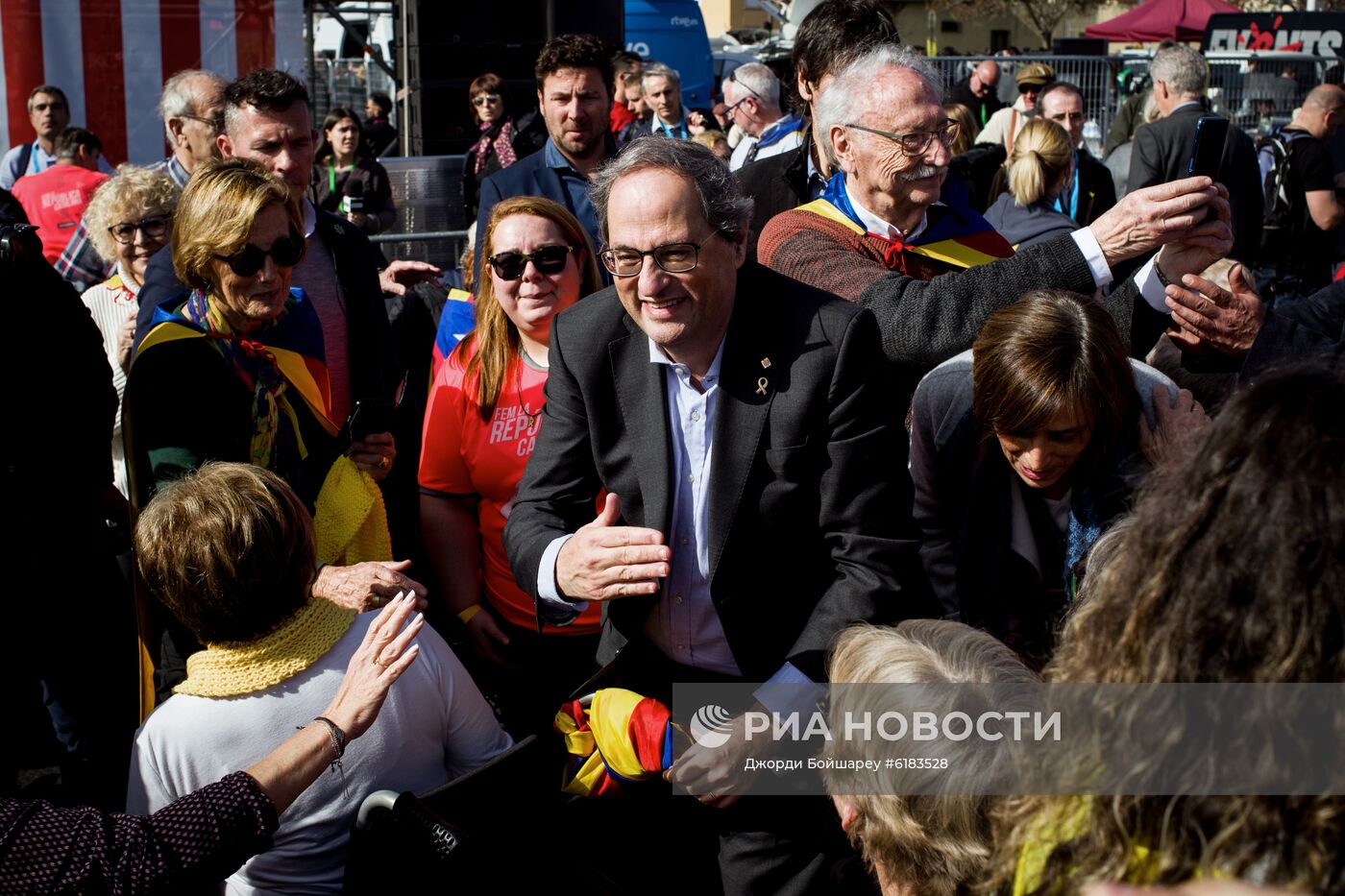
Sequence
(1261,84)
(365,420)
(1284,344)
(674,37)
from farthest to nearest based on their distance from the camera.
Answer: (674,37) < (1261,84) < (365,420) < (1284,344)

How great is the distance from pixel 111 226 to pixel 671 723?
2.98 m

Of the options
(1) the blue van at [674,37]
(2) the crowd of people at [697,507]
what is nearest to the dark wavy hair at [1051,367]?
(2) the crowd of people at [697,507]

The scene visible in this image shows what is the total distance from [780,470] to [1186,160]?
5.27 meters

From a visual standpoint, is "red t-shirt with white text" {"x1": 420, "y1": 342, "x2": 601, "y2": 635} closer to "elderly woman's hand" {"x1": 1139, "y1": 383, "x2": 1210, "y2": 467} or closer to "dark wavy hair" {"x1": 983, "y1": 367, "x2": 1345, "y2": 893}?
"elderly woman's hand" {"x1": 1139, "y1": 383, "x2": 1210, "y2": 467}

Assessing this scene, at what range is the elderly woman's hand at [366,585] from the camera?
2.58 metres

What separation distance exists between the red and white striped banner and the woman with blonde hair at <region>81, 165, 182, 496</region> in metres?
3.17

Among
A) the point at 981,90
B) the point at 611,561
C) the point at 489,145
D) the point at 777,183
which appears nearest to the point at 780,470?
the point at 611,561

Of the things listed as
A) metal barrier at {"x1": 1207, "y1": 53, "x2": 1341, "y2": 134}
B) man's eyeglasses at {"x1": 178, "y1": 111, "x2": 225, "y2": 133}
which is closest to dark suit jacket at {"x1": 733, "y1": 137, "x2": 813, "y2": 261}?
man's eyeglasses at {"x1": 178, "y1": 111, "x2": 225, "y2": 133}

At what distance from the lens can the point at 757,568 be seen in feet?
7.61

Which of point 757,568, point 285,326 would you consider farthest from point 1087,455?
point 285,326

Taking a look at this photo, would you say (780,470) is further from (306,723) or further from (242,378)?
(242,378)

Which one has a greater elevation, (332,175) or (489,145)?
(489,145)

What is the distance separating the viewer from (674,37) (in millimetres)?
18219

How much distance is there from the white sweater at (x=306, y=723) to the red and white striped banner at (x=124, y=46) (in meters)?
5.76
